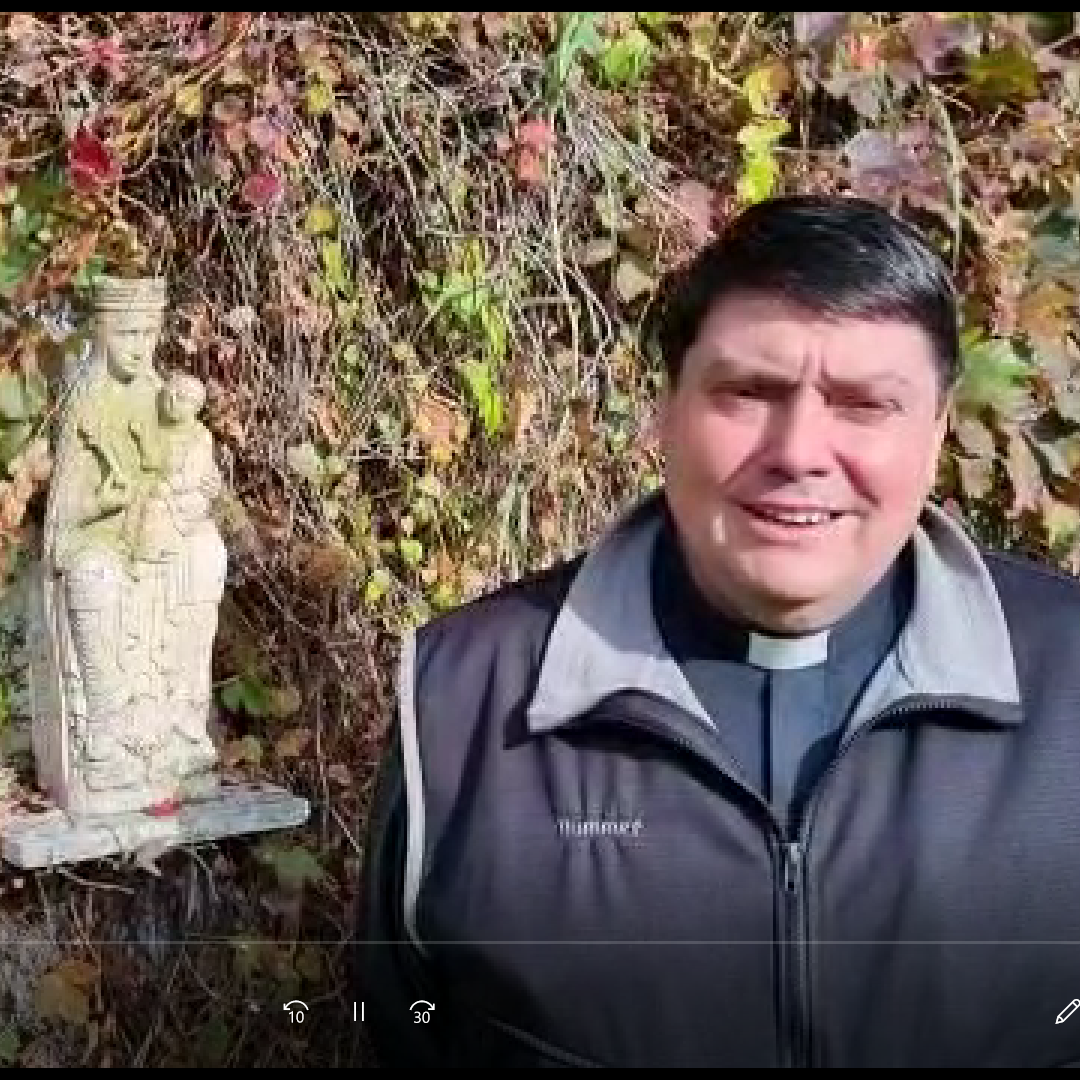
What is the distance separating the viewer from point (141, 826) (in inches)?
80.9

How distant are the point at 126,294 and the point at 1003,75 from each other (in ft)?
4.44

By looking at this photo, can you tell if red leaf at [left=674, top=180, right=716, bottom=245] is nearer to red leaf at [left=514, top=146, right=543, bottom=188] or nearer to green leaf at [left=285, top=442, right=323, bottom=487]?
red leaf at [left=514, top=146, right=543, bottom=188]

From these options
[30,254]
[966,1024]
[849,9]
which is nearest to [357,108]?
[30,254]

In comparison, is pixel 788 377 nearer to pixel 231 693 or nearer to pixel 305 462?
pixel 305 462

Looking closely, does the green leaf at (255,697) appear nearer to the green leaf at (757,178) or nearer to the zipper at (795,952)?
the green leaf at (757,178)

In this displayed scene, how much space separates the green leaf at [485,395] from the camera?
232 centimetres

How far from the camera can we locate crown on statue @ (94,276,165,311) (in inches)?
78.8

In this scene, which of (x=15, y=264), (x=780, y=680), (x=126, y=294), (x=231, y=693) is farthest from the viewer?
(x=231, y=693)

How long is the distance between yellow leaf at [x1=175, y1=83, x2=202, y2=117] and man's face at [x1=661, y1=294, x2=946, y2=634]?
1.23m

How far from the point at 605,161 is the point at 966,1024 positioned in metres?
1.47

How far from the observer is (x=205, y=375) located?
2.31 metres

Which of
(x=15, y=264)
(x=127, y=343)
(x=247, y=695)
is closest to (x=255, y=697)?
(x=247, y=695)

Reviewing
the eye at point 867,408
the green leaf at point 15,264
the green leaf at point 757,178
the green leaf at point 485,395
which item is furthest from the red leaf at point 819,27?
the eye at point 867,408

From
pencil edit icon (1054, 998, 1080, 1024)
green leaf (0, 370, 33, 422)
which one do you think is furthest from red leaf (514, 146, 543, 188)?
pencil edit icon (1054, 998, 1080, 1024)
